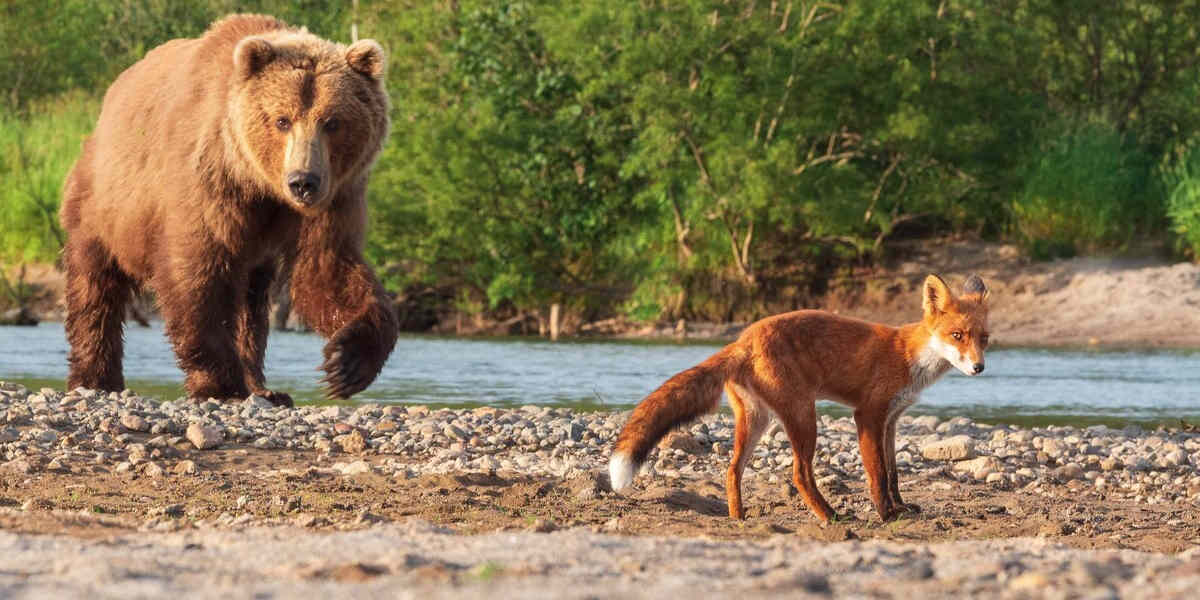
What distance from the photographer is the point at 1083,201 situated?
1026 inches

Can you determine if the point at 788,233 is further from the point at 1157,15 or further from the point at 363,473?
the point at 363,473

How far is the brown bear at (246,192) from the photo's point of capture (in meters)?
8.64

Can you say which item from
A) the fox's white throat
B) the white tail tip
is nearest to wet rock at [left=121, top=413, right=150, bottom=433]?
the white tail tip

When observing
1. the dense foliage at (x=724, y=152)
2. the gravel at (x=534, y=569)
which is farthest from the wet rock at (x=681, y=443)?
Result: the dense foliage at (x=724, y=152)

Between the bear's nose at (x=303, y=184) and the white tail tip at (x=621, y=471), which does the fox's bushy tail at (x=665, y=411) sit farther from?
the bear's nose at (x=303, y=184)

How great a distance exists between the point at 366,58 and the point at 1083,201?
64.0 ft

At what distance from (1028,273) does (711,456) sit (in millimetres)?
17633

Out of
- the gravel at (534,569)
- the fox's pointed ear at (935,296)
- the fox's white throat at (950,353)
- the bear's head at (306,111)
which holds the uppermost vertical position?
the bear's head at (306,111)

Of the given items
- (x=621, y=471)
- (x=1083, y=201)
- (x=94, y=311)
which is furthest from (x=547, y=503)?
(x=1083, y=201)

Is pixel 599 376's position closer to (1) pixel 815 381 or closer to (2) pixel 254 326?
(2) pixel 254 326

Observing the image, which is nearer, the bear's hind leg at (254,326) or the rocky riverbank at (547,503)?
the rocky riverbank at (547,503)

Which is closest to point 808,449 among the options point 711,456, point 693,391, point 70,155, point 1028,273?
point 693,391

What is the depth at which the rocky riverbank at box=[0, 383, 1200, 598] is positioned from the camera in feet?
14.1

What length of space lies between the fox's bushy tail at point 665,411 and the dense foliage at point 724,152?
1800 cm
